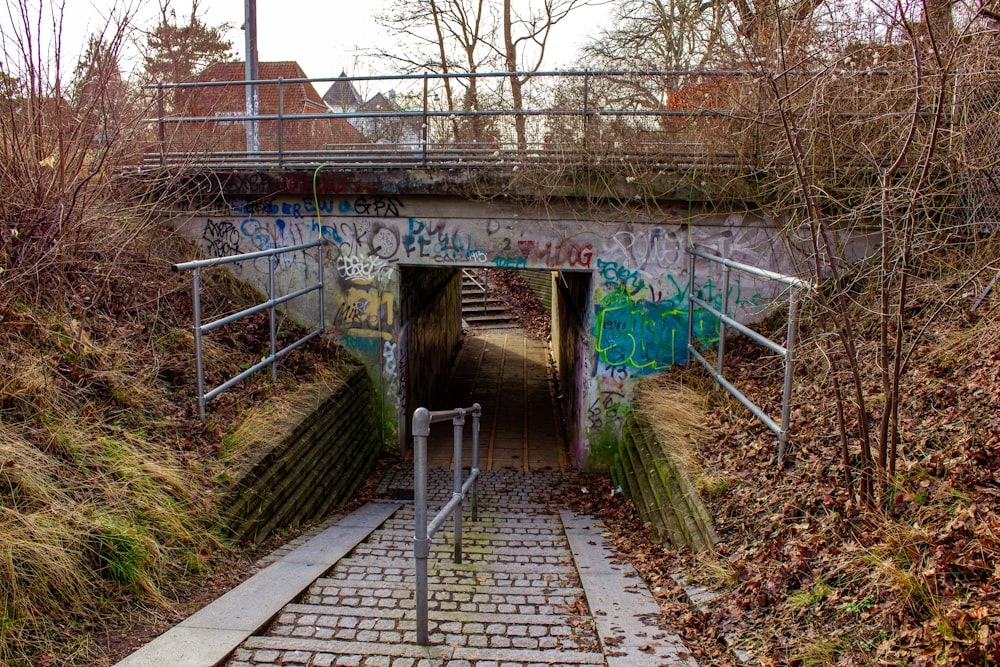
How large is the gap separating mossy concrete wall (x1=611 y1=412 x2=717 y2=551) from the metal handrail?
12.1ft

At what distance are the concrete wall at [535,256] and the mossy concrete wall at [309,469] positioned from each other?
36.4 inches

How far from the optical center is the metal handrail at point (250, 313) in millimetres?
5527

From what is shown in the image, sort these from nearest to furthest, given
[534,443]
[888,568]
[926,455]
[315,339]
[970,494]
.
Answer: [888,568] → [970,494] → [926,455] → [315,339] → [534,443]

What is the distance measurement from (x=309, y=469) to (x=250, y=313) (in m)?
1.56

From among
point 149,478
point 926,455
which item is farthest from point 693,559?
point 149,478

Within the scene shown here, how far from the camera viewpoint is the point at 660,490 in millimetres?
6180

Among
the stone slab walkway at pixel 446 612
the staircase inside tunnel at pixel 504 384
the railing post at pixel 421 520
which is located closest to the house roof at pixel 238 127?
the staircase inside tunnel at pixel 504 384

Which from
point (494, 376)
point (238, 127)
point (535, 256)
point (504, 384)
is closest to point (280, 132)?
point (238, 127)

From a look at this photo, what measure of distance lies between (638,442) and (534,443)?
3954mm

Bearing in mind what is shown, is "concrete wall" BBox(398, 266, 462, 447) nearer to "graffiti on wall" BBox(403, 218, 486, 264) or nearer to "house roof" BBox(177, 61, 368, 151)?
"graffiti on wall" BBox(403, 218, 486, 264)

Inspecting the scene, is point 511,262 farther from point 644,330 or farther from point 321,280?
point 321,280

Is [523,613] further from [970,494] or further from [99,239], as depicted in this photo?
[99,239]

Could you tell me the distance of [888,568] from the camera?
319cm

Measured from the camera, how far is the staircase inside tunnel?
35.4 ft
